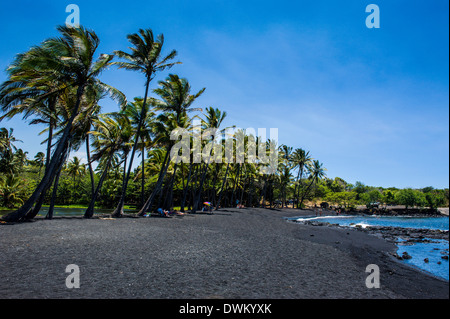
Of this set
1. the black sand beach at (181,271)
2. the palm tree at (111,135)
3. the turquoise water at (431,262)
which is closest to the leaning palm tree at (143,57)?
the palm tree at (111,135)

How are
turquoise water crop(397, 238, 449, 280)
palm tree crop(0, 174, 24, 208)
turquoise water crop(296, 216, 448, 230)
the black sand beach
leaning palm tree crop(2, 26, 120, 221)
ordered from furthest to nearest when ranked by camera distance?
turquoise water crop(296, 216, 448, 230) < palm tree crop(0, 174, 24, 208) < leaning palm tree crop(2, 26, 120, 221) < turquoise water crop(397, 238, 449, 280) < the black sand beach

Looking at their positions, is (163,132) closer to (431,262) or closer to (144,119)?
(144,119)

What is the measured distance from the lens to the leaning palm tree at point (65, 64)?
13.4 meters

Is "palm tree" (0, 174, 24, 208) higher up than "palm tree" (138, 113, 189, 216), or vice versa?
"palm tree" (138, 113, 189, 216)

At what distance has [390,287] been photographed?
7551mm

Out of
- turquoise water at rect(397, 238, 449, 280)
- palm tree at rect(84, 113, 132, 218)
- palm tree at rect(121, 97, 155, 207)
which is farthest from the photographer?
palm tree at rect(121, 97, 155, 207)

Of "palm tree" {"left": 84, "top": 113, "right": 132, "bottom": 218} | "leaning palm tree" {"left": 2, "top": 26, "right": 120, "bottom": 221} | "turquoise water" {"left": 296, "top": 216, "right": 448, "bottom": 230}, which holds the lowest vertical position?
"turquoise water" {"left": 296, "top": 216, "right": 448, "bottom": 230}

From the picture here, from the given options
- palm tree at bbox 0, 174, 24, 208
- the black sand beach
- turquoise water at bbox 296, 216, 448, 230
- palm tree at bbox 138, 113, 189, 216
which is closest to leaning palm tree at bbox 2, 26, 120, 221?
the black sand beach

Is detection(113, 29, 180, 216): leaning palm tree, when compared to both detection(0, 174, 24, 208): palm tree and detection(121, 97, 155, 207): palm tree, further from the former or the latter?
detection(0, 174, 24, 208): palm tree

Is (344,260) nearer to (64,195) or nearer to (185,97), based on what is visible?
(185,97)

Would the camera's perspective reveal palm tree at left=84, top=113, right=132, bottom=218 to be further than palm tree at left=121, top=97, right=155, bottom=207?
No

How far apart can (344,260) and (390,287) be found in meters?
2.72

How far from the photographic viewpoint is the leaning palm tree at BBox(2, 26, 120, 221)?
44.1 ft
